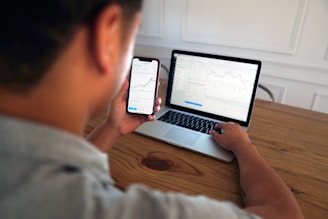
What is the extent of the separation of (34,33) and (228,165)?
56cm

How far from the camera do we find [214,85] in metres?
0.92

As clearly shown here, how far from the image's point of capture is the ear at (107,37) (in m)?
0.30

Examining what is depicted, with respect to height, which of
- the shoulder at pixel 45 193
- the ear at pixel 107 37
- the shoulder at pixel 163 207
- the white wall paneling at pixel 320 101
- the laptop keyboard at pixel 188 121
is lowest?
the white wall paneling at pixel 320 101

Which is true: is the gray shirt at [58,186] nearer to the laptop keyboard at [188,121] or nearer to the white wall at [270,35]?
the laptop keyboard at [188,121]

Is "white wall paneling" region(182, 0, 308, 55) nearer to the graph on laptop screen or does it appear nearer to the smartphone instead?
the graph on laptop screen

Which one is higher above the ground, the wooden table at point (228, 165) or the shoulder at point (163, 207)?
the shoulder at point (163, 207)

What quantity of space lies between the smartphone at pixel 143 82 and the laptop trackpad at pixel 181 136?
0.30 feet

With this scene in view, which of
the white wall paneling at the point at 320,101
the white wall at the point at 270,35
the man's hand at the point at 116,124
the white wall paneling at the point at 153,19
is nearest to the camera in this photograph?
the man's hand at the point at 116,124

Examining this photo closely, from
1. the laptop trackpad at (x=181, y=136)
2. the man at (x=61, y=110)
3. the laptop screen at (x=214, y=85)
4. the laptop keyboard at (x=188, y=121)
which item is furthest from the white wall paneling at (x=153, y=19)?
the man at (x=61, y=110)

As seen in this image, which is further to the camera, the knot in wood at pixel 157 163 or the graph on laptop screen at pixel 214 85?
the graph on laptop screen at pixel 214 85

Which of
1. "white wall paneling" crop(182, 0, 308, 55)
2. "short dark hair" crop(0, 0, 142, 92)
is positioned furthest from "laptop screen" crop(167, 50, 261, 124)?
"white wall paneling" crop(182, 0, 308, 55)

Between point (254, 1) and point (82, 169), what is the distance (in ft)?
4.92

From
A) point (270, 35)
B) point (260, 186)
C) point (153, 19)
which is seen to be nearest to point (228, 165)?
point (260, 186)

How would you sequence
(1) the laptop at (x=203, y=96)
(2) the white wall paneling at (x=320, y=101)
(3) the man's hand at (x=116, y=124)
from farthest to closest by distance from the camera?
(2) the white wall paneling at (x=320, y=101), (1) the laptop at (x=203, y=96), (3) the man's hand at (x=116, y=124)
